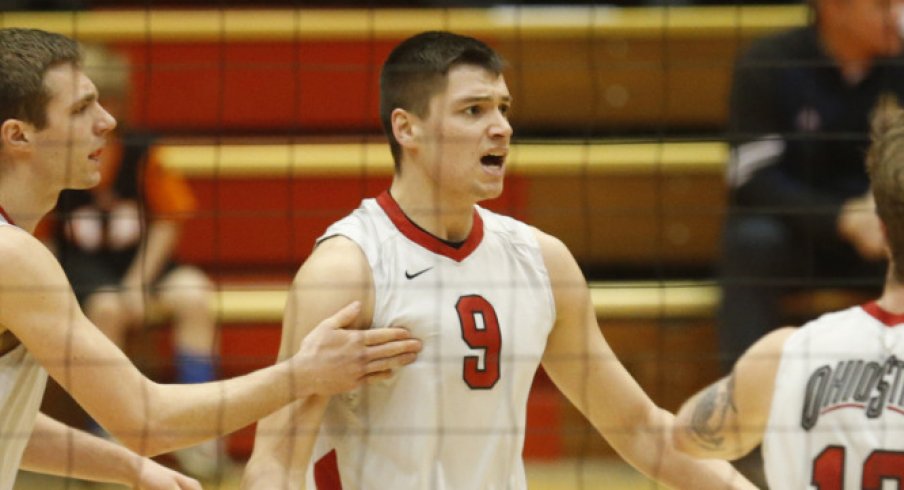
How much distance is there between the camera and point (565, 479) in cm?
647

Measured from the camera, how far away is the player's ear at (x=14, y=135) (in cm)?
378

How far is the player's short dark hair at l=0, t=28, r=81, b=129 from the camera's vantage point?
380cm

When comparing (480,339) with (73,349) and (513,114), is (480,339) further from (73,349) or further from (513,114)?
(513,114)

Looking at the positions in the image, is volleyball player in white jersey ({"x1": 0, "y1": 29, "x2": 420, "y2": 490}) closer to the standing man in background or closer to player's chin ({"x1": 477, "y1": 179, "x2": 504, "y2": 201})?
player's chin ({"x1": 477, "y1": 179, "x2": 504, "y2": 201})

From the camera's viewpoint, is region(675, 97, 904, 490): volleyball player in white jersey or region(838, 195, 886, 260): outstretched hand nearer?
region(675, 97, 904, 490): volleyball player in white jersey

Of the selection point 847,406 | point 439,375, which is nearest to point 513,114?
point 439,375

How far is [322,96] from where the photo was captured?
24.2ft

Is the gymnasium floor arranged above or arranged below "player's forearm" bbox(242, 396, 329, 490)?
below

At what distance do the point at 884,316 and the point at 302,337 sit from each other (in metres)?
1.38

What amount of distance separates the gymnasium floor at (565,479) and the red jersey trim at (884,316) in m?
2.94

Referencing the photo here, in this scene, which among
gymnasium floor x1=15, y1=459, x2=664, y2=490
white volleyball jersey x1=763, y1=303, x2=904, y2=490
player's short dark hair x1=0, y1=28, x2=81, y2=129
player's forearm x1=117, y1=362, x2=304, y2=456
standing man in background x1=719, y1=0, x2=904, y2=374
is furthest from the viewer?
gymnasium floor x1=15, y1=459, x2=664, y2=490

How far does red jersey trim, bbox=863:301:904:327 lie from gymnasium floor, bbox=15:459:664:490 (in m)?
2.94

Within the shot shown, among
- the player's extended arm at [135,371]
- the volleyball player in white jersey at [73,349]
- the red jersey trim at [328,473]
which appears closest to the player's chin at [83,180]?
the volleyball player in white jersey at [73,349]

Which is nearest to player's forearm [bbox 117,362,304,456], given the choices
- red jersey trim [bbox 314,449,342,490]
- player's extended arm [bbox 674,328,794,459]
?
red jersey trim [bbox 314,449,342,490]
